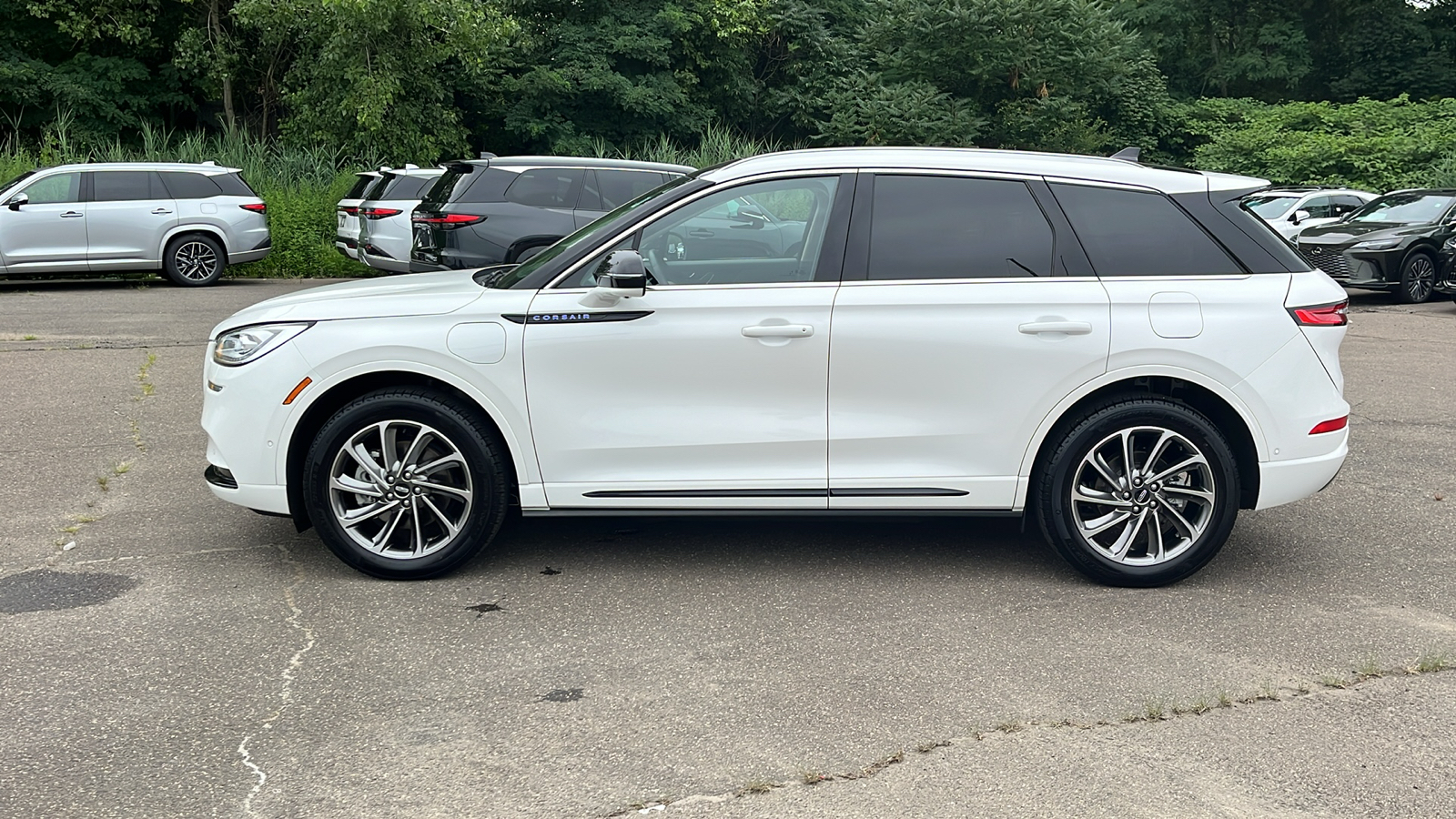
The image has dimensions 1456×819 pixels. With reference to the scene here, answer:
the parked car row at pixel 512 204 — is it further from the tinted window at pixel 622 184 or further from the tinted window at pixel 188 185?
the tinted window at pixel 188 185

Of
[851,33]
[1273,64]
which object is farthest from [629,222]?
[1273,64]

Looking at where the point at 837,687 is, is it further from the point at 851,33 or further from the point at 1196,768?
the point at 851,33

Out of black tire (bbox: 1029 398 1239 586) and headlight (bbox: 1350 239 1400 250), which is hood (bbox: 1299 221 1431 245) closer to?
headlight (bbox: 1350 239 1400 250)

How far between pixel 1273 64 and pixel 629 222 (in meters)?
45.3

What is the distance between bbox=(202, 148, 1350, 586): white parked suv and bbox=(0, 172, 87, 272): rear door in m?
13.6

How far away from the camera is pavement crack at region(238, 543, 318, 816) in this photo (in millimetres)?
3359

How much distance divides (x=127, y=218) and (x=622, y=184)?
7807mm

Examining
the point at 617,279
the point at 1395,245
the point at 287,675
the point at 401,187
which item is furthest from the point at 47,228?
the point at 1395,245

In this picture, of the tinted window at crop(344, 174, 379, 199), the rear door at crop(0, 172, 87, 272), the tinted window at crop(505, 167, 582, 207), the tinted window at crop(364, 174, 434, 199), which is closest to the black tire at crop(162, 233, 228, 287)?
the rear door at crop(0, 172, 87, 272)

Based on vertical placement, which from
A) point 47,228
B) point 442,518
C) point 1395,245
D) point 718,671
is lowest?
point 718,671

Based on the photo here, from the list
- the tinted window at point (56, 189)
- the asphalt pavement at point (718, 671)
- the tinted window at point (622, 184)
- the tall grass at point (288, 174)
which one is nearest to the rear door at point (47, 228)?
the tinted window at point (56, 189)

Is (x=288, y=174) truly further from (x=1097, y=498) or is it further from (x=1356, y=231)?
(x=1097, y=498)

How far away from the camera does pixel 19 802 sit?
10.6 ft

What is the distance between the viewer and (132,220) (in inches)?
670
